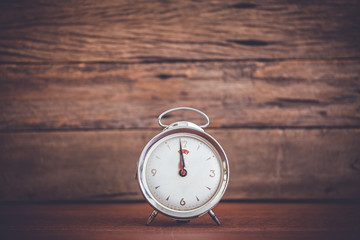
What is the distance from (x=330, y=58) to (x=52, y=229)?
1109 mm

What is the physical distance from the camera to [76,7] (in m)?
1.21

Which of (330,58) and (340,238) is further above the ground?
(330,58)

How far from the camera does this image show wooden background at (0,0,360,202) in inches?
47.0

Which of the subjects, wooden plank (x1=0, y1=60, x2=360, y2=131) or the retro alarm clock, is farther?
wooden plank (x1=0, y1=60, x2=360, y2=131)

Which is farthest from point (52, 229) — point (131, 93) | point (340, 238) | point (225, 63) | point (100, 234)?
point (225, 63)

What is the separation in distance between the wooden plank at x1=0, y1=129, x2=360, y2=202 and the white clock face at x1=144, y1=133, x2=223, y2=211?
0.36m

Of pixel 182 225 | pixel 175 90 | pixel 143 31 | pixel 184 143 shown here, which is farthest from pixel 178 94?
pixel 182 225

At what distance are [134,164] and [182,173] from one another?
16.5 inches

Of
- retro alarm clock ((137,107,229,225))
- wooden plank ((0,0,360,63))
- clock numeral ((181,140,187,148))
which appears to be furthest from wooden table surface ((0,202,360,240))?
wooden plank ((0,0,360,63))

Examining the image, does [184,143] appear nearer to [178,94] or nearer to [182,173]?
[182,173]

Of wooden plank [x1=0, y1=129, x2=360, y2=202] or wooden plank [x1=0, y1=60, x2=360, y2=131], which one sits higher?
wooden plank [x1=0, y1=60, x2=360, y2=131]

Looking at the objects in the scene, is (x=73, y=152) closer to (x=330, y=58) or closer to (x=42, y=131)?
(x=42, y=131)

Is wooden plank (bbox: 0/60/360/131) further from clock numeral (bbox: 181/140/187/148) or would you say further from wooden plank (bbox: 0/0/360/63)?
clock numeral (bbox: 181/140/187/148)

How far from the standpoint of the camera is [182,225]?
84cm
